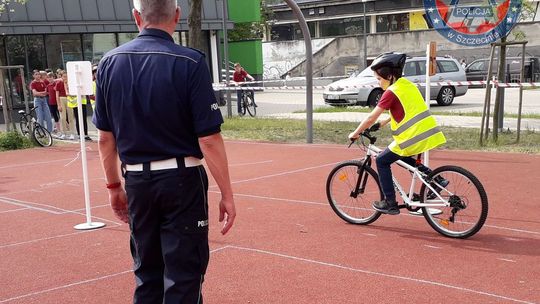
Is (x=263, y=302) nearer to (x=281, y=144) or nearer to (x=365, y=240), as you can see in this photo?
(x=365, y=240)

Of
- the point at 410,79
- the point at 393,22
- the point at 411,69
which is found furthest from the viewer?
the point at 393,22

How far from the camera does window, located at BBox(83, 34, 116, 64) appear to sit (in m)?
26.3

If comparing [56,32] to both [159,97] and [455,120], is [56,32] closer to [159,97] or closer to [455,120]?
[455,120]

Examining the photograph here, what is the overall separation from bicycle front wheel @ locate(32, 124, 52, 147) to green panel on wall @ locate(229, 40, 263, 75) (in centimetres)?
1743

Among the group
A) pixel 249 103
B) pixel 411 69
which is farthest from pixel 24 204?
pixel 411 69

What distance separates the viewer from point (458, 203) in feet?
20.0

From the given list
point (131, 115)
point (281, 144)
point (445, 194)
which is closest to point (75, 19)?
point (281, 144)

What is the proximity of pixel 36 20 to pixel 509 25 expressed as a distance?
1812 centimetres

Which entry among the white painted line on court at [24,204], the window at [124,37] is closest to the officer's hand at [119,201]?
the white painted line on court at [24,204]

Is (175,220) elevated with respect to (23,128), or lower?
elevated

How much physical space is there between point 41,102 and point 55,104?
414mm

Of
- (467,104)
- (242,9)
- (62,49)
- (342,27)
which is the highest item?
Answer: (242,9)

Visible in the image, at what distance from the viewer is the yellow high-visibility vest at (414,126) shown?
6062 millimetres

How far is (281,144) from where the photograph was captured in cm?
1435
